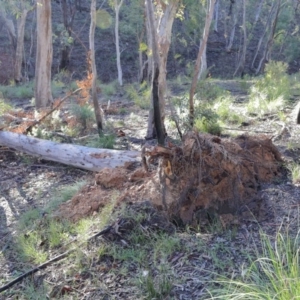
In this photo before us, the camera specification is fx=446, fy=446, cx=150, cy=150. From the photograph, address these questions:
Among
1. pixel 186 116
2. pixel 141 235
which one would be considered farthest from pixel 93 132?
pixel 141 235

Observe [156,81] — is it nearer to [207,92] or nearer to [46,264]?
[46,264]

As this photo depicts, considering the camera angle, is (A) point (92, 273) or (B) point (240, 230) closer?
(A) point (92, 273)

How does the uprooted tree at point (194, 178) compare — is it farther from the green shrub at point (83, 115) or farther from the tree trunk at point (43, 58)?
the tree trunk at point (43, 58)

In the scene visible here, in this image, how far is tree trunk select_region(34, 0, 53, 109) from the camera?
12.1 metres

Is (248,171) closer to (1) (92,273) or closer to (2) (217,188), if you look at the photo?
(2) (217,188)

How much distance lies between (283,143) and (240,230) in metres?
3.10

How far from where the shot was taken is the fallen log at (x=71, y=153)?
6.46m

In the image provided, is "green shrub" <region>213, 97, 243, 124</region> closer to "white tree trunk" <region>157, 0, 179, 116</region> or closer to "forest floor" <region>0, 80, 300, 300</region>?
"white tree trunk" <region>157, 0, 179, 116</region>

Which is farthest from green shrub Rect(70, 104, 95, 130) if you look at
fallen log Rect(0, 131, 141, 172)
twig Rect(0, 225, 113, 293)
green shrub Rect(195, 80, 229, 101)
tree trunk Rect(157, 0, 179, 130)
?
twig Rect(0, 225, 113, 293)

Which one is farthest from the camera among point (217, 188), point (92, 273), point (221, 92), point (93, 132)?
point (221, 92)

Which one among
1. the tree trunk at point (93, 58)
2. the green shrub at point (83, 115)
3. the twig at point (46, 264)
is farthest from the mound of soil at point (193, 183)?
the green shrub at point (83, 115)

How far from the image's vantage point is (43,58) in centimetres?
1245

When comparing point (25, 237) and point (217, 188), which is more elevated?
point (217, 188)

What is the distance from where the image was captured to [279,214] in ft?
14.2
